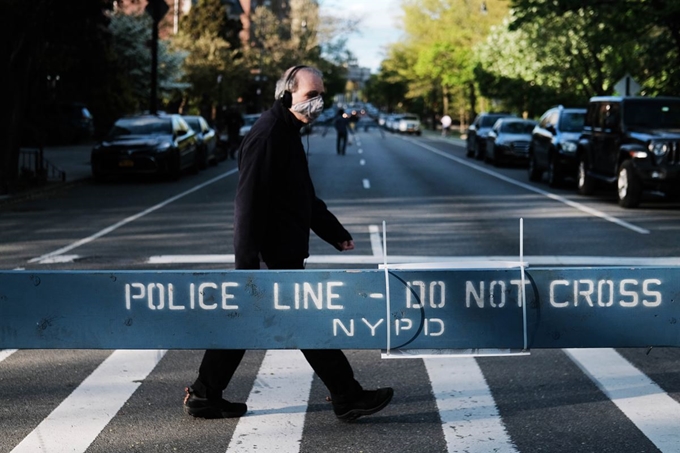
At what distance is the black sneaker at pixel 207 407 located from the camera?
618 cm

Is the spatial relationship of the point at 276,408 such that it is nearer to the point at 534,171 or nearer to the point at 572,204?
the point at 572,204

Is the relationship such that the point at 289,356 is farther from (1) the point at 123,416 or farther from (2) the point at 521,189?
(2) the point at 521,189

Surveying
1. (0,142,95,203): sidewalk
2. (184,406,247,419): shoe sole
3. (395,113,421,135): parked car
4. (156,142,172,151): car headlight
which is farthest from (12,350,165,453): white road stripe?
(395,113,421,135): parked car

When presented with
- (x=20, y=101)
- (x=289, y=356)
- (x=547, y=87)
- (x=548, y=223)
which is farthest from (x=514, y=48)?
(x=289, y=356)

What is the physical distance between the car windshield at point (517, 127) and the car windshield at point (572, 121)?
951 centimetres

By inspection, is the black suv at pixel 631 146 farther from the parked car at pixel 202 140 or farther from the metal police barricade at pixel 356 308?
the metal police barricade at pixel 356 308

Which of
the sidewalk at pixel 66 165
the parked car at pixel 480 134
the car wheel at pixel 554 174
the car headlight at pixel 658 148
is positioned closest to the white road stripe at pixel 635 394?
the car headlight at pixel 658 148

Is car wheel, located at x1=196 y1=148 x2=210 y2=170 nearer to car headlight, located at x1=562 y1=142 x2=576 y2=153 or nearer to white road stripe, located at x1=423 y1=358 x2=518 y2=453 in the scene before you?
car headlight, located at x1=562 y1=142 x2=576 y2=153

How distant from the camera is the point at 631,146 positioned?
19.9 m

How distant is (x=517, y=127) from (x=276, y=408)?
3099cm

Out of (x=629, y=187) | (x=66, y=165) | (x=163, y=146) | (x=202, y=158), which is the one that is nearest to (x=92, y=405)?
(x=629, y=187)

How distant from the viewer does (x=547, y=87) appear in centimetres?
5084

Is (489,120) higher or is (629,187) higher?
(489,120)

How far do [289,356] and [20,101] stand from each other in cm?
1721
